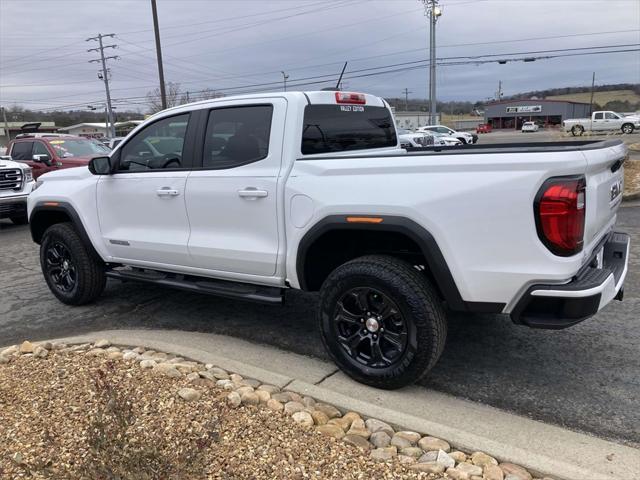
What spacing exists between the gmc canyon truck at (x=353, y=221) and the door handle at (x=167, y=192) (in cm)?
2

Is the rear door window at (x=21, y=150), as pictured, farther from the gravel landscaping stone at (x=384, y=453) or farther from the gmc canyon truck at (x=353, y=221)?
the gravel landscaping stone at (x=384, y=453)

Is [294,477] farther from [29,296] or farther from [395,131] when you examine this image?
[29,296]

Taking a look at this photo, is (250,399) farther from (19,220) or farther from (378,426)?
(19,220)

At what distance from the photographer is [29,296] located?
6125mm

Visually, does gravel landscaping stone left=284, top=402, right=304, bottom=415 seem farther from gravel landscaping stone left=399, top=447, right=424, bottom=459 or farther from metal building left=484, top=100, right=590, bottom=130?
metal building left=484, top=100, right=590, bottom=130

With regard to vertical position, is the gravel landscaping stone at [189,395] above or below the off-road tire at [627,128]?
above

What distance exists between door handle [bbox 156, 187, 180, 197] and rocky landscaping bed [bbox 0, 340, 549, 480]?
1.40 meters

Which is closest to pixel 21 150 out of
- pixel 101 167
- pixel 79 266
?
pixel 79 266

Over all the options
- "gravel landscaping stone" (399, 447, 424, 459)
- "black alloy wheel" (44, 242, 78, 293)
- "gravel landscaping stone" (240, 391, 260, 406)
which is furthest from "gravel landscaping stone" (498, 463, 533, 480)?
"black alloy wheel" (44, 242, 78, 293)

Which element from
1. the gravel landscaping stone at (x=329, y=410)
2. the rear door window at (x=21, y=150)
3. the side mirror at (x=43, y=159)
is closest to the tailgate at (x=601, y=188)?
the gravel landscaping stone at (x=329, y=410)

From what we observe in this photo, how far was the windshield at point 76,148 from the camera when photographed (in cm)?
1343

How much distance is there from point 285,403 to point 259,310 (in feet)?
6.96

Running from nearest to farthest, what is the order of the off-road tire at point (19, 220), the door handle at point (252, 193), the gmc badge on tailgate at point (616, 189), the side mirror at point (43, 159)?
the gmc badge on tailgate at point (616, 189), the door handle at point (252, 193), the off-road tire at point (19, 220), the side mirror at point (43, 159)

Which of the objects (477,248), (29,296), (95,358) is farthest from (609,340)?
(29,296)
